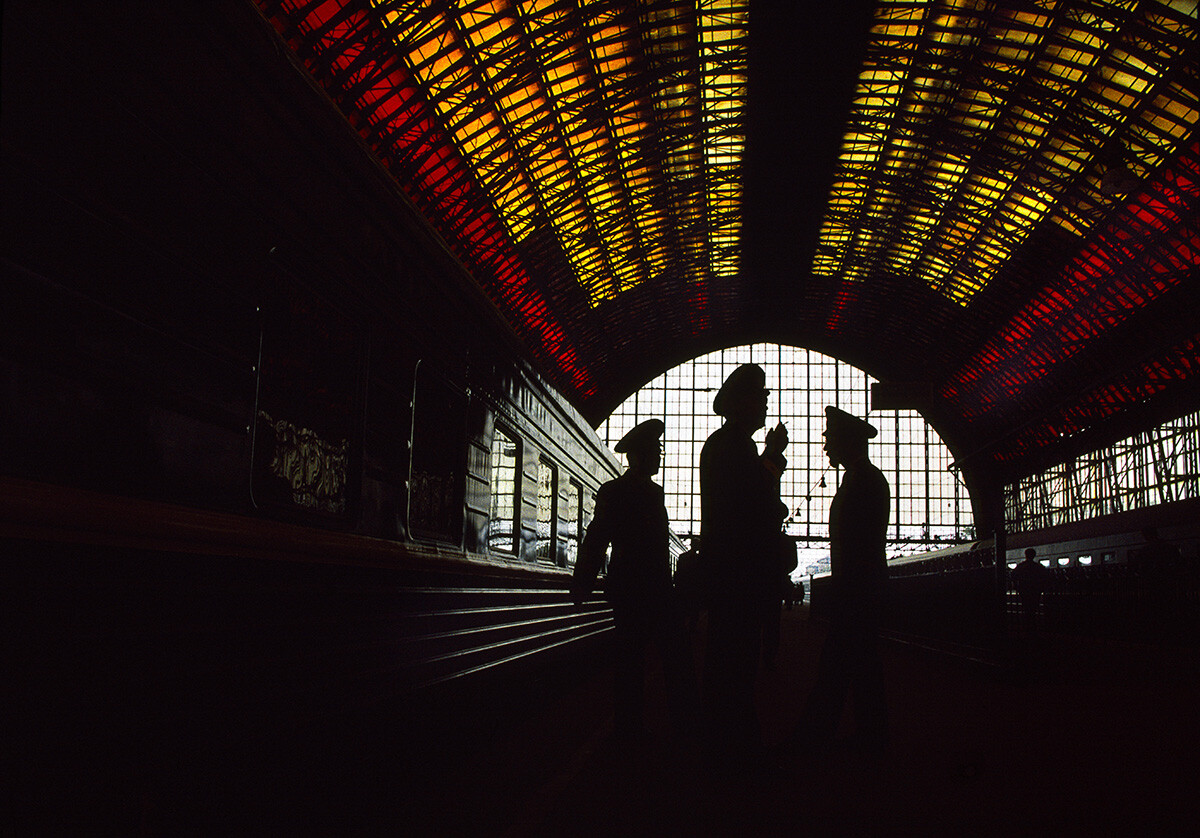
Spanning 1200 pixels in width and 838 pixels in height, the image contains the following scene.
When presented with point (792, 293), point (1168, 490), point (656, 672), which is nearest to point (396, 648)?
point (656, 672)

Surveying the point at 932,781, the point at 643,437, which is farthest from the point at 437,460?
the point at 932,781

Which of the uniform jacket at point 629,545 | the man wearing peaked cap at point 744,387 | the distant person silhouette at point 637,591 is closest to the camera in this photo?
the man wearing peaked cap at point 744,387

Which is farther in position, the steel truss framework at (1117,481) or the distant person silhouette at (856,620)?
→ the steel truss framework at (1117,481)

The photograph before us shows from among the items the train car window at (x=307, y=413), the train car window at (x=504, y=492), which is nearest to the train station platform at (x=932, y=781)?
the train car window at (x=307, y=413)

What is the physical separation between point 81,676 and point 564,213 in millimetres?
25513

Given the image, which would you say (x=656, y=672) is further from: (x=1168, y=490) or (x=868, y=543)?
(x=1168, y=490)

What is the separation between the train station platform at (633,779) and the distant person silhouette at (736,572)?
26cm

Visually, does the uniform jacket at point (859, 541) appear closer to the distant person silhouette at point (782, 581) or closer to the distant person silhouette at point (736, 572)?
the distant person silhouette at point (782, 581)

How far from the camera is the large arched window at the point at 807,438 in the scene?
43.2m

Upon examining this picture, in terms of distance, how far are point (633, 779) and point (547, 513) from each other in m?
4.91

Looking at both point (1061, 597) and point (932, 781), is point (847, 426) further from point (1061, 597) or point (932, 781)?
point (1061, 597)

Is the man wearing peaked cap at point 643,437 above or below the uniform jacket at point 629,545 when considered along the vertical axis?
above

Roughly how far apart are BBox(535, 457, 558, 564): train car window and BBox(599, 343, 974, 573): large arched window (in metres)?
33.9

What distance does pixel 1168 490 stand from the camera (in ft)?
96.9
